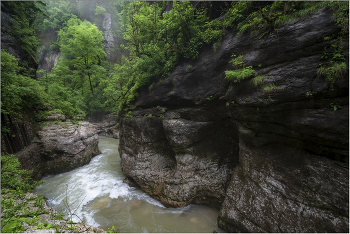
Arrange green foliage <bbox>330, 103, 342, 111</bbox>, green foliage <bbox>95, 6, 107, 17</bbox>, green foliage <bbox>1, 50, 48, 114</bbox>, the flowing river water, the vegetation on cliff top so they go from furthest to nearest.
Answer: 1. green foliage <bbox>95, 6, 107, 17</bbox>
2. green foliage <bbox>1, 50, 48, 114</bbox>
3. the flowing river water
4. the vegetation on cliff top
5. green foliage <bbox>330, 103, 342, 111</bbox>

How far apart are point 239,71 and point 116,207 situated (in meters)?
8.37

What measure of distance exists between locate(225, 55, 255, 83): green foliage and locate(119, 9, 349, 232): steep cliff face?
22 cm

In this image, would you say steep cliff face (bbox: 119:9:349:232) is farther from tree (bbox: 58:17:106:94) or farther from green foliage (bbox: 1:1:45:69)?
tree (bbox: 58:17:106:94)

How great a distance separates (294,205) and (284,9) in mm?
6366

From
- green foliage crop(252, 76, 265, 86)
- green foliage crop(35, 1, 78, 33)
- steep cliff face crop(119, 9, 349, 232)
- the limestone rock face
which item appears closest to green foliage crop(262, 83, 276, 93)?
steep cliff face crop(119, 9, 349, 232)

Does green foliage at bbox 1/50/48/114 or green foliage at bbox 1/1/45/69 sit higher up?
green foliage at bbox 1/1/45/69

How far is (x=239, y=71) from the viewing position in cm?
519

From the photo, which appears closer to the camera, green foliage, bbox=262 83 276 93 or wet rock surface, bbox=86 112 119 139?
green foliage, bbox=262 83 276 93

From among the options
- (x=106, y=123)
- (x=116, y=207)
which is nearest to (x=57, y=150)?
(x=116, y=207)

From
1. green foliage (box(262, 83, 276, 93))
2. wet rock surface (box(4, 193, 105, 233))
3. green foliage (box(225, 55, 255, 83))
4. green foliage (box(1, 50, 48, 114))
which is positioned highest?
green foliage (box(1, 50, 48, 114))

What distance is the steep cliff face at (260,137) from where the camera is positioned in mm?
3754

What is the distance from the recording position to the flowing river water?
573 cm

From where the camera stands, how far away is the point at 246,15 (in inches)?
225

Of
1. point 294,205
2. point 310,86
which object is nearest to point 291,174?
point 294,205
